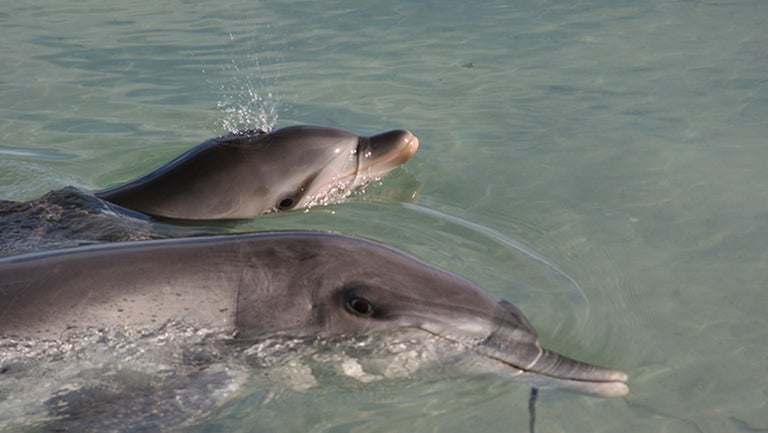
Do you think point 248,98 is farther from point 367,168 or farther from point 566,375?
point 566,375

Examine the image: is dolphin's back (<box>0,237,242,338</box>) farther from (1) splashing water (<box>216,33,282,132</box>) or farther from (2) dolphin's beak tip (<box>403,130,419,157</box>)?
(1) splashing water (<box>216,33,282,132</box>)

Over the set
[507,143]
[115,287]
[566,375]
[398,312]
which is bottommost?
[566,375]

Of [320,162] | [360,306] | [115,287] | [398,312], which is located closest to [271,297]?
[360,306]

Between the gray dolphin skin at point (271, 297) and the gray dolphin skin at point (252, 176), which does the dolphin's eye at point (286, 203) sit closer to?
the gray dolphin skin at point (252, 176)

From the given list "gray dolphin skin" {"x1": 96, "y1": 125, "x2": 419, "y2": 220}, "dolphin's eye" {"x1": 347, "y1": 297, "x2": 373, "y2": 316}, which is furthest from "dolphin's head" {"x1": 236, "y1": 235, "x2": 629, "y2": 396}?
"gray dolphin skin" {"x1": 96, "y1": 125, "x2": 419, "y2": 220}

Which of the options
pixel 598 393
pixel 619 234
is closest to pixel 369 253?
pixel 598 393

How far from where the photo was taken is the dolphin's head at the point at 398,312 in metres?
4.57

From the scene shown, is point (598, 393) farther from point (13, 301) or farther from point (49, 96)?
point (49, 96)

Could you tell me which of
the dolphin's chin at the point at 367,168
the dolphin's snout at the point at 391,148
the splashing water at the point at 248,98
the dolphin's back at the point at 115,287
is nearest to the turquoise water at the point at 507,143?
the splashing water at the point at 248,98

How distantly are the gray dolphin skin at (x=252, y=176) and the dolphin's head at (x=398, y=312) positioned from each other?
2.41 metres

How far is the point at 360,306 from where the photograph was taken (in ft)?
15.1

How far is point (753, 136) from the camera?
349 inches

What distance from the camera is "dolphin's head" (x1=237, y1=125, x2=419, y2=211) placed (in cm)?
718

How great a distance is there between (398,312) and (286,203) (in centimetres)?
287
